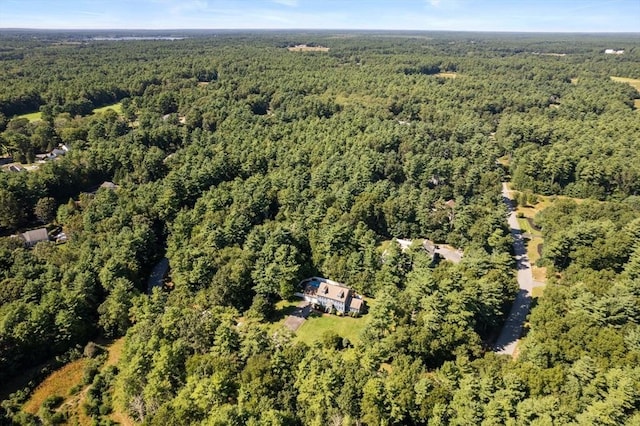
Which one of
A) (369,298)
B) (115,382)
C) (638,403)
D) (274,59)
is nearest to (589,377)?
(638,403)

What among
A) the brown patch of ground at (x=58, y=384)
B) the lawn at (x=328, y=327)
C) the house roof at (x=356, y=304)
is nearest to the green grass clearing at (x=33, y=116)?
the brown patch of ground at (x=58, y=384)

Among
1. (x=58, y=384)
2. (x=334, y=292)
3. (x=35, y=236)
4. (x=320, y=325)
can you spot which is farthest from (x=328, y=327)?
(x=35, y=236)

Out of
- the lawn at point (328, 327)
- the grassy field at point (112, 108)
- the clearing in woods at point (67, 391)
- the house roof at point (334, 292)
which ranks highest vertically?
the grassy field at point (112, 108)

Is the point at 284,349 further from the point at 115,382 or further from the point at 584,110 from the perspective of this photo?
the point at 584,110

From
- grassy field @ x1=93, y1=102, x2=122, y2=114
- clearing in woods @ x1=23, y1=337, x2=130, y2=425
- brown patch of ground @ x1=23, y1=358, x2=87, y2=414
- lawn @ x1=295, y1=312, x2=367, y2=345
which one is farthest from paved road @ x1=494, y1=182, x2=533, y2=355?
grassy field @ x1=93, y1=102, x2=122, y2=114

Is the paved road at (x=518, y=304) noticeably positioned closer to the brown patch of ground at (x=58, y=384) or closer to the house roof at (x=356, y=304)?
the house roof at (x=356, y=304)

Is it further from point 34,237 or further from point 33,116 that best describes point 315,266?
point 33,116
